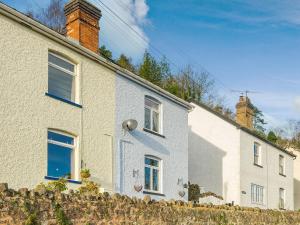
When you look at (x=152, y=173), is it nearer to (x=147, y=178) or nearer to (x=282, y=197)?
(x=147, y=178)

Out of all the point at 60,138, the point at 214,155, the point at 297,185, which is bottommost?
the point at 297,185

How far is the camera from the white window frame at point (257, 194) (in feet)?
93.3

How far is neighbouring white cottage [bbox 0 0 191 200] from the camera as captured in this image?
42.7 ft

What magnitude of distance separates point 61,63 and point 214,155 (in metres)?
14.9

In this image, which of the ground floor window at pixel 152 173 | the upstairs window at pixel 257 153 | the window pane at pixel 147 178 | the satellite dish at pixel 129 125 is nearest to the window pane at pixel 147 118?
the ground floor window at pixel 152 173

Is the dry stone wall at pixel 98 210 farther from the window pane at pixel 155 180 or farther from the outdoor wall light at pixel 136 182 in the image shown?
the window pane at pixel 155 180

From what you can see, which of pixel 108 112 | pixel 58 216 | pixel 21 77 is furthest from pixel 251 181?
pixel 58 216

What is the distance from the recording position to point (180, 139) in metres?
21.4

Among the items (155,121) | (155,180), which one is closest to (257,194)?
(155,180)

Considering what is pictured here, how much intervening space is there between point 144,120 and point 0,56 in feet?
24.7

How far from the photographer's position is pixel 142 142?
60.6 feet

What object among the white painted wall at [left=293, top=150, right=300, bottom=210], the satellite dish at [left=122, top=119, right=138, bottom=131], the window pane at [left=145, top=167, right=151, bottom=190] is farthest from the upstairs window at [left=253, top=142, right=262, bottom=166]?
the satellite dish at [left=122, top=119, right=138, bottom=131]

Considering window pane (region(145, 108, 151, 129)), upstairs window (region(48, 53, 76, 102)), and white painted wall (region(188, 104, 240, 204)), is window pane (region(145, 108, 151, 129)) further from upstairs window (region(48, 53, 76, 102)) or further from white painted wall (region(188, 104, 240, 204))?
white painted wall (region(188, 104, 240, 204))

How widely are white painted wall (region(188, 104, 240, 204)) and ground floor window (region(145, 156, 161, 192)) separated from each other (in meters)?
8.10
